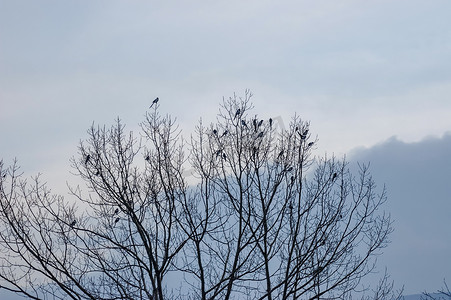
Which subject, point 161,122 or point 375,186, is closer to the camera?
point 161,122

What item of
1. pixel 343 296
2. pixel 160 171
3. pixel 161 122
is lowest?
pixel 343 296

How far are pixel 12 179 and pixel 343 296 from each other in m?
6.26

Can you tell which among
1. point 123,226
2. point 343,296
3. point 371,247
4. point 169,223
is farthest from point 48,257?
point 371,247

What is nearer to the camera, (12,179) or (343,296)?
(12,179)

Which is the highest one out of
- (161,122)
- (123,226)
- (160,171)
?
(161,122)

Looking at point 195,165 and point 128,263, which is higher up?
point 195,165

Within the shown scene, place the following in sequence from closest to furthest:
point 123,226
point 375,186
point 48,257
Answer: point 48,257 → point 123,226 → point 375,186

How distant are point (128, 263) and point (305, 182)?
3.44 meters

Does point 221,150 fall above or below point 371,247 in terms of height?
above

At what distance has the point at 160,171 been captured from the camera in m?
9.30

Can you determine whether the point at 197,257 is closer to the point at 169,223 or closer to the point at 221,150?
the point at 169,223

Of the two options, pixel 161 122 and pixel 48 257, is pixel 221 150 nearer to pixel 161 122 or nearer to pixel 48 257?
pixel 161 122

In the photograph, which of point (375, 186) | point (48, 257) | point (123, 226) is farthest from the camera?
point (375, 186)

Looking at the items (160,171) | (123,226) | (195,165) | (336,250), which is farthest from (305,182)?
(123,226)
